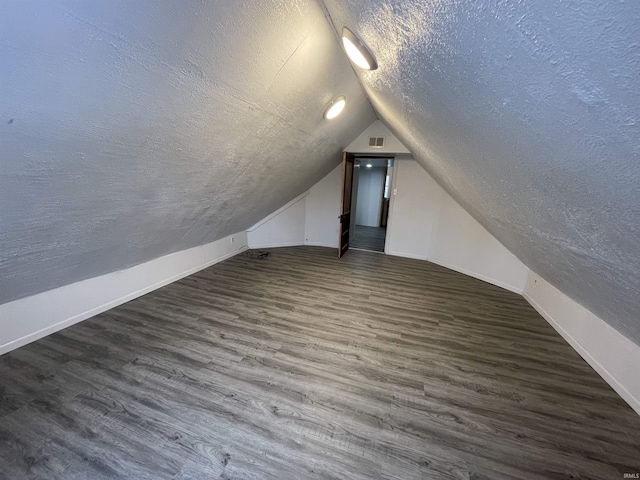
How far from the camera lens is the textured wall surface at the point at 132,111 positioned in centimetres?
85

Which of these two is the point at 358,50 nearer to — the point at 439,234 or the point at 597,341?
the point at 597,341

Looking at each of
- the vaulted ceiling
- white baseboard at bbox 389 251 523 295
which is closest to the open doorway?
white baseboard at bbox 389 251 523 295

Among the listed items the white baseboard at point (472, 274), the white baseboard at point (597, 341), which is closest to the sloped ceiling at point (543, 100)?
the white baseboard at point (597, 341)

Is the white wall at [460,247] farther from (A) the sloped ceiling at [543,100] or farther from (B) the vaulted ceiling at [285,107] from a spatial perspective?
(A) the sloped ceiling at [543,100]

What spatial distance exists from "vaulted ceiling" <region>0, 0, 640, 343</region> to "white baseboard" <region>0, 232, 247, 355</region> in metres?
0.19

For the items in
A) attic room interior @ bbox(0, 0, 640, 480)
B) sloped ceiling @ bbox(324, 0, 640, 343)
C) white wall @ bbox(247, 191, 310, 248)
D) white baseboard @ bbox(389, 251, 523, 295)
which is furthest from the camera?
white wall @ bbox(247, 191, 310, 248)

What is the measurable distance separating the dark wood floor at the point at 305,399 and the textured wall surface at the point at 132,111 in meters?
0.86

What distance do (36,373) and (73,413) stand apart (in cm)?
59

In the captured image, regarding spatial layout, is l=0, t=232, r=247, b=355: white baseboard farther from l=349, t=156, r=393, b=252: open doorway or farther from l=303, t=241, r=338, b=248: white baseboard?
l=349, t=156, r=393, b=252: open doorway

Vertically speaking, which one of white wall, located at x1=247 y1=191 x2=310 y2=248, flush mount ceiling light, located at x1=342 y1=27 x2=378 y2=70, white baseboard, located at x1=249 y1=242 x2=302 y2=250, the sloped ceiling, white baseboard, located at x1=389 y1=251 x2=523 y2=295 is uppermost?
flush mount ceiling light, located at x1=342 y1=27 x2=378 y2=70

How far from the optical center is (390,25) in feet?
3.16

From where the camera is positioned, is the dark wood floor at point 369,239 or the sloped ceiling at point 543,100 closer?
the sloped ceiling at point 543,100

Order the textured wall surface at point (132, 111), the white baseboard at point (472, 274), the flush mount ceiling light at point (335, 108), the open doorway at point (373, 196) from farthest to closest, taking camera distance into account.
→ the open doorway at point (373, 196) < the white baseboard at point (472, 274) < the flush mount ceiling light at point (335, 108) < the textured wall surface at point (132, 111)

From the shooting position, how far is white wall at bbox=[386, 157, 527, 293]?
12.0 feet
